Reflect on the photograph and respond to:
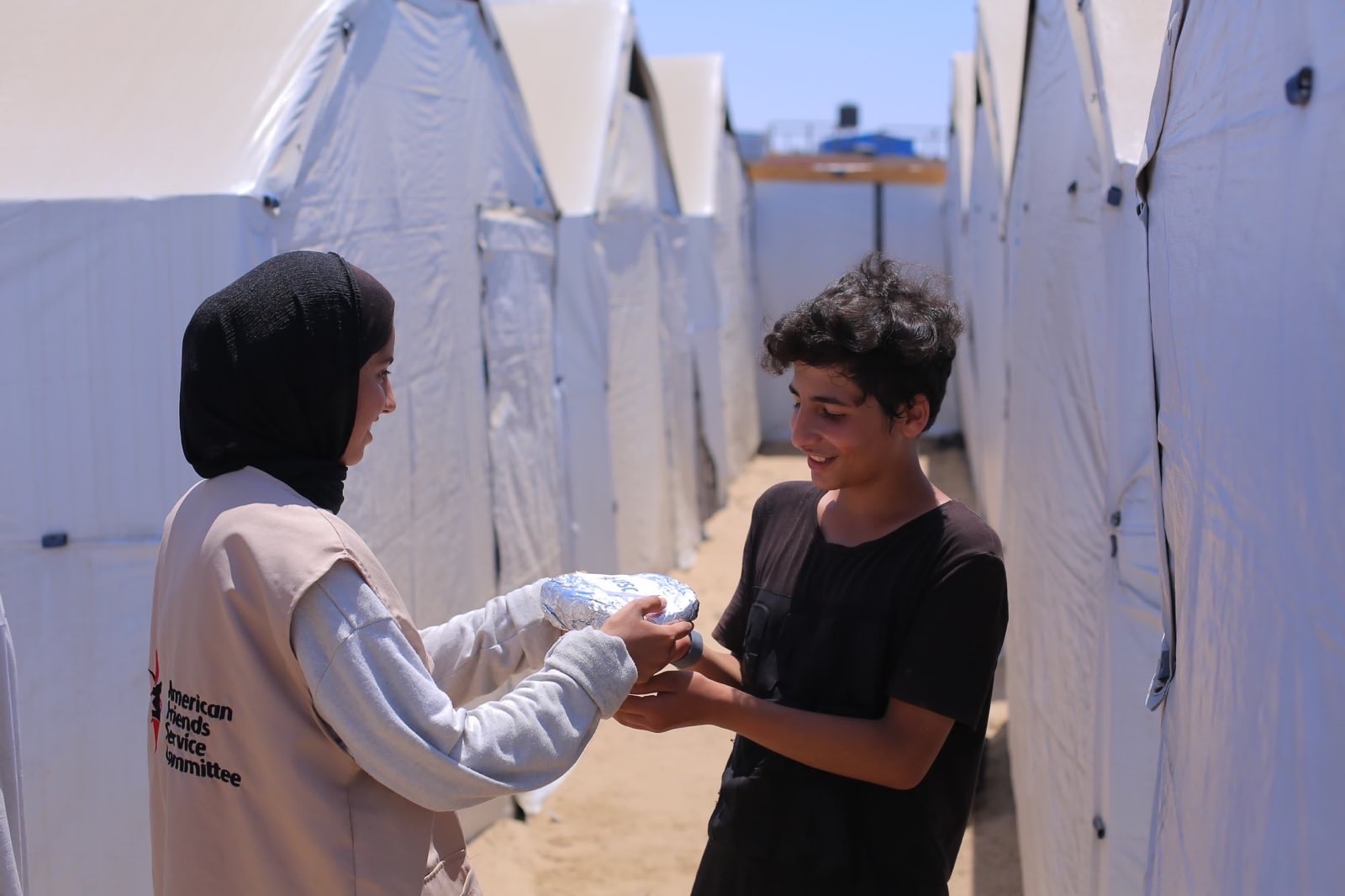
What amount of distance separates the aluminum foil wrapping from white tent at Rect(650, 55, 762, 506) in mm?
6622

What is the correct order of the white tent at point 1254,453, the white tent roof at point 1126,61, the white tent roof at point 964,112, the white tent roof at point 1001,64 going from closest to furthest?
the white tent at point 1254,453
the white tent roof at point 1126,61
the white tent roof at point 1001,64
the white tent roof at point 964,112

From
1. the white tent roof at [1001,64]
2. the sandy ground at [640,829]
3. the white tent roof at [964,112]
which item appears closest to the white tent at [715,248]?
the white tent roof at [964,112]

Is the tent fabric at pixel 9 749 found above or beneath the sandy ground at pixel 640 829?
above

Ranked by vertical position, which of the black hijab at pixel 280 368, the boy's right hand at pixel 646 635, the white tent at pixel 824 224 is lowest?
the boy's right hand at pixel 646 635

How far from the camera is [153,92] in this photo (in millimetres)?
3102

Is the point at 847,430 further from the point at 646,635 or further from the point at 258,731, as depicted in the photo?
the point at 258,731

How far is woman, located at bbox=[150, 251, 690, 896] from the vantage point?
1.36 meters

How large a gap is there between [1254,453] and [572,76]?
20.3 feet

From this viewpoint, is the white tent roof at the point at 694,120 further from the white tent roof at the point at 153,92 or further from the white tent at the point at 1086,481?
the white tent roof at the point at 153,92

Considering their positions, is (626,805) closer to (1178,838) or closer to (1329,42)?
(1178,838)

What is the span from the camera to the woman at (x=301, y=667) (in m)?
1.36

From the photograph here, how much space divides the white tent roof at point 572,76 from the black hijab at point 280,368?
182 inches

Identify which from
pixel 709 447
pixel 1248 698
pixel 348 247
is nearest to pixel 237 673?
pixel 1248 698

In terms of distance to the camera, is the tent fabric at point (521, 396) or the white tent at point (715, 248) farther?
the white tent at point (715, 248)
